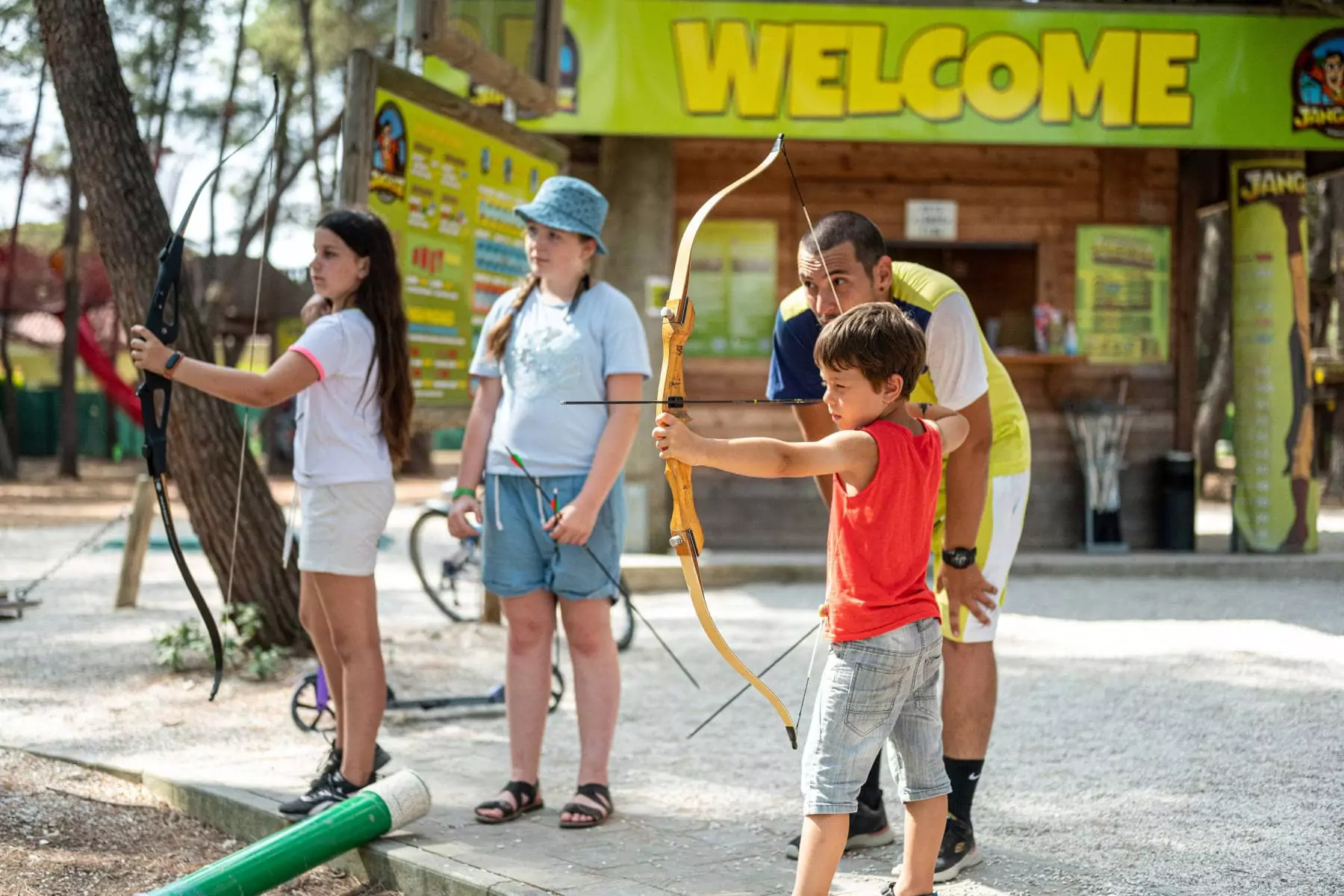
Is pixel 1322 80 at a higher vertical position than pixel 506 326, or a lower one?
higher

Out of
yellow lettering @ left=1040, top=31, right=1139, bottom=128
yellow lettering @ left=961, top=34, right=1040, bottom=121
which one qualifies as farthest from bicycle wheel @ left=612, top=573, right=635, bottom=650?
yellow lettering @ left=1040, top=31, right=1139, bottom=128

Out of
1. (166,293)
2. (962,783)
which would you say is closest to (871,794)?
(962,783)

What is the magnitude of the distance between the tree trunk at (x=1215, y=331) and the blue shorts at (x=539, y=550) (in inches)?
788

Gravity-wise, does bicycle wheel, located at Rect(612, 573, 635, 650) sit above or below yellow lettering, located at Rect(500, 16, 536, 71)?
below

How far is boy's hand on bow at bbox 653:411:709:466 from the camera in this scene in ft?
8.84

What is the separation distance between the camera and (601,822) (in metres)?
4.12

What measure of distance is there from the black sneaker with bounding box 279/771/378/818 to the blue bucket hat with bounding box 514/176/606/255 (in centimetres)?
168

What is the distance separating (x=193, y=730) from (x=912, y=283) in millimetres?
3302

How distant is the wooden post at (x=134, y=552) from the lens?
29.7 feet

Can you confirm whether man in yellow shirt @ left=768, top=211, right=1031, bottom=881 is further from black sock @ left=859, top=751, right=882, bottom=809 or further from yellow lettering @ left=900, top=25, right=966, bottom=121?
yellow lettering @ left=900, top=25, right=966, bottom=121

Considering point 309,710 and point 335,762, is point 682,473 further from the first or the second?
point 309,710

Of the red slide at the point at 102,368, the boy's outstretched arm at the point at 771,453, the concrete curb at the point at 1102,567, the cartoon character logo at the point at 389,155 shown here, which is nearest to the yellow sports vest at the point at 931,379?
the boy's outstretched arm at the point at 771,453

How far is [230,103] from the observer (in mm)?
26078

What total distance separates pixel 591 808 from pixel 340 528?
1.04m
